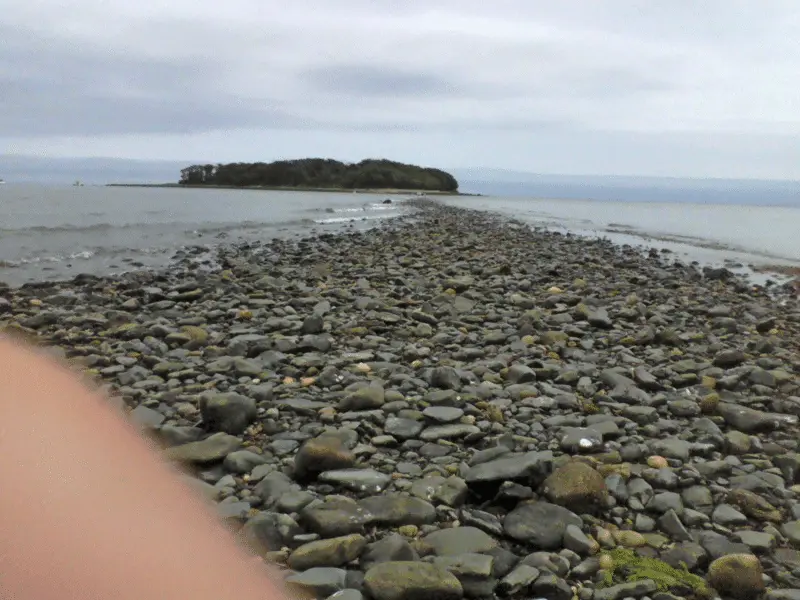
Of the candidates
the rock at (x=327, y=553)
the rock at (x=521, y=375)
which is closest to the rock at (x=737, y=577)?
the rock at (x=327, y=553)

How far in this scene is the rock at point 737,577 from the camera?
2.77 metres

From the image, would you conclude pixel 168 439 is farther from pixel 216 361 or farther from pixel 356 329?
pixel 356 329

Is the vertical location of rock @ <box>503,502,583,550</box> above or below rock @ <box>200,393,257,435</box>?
below

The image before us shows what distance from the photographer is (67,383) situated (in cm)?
498

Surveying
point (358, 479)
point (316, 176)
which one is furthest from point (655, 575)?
point (316, 176)

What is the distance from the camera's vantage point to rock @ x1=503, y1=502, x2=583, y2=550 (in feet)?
10.1

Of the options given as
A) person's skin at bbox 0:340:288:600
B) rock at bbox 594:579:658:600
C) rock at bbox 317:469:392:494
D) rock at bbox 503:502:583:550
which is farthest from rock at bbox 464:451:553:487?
person's skin at bbox 0:340:288:600

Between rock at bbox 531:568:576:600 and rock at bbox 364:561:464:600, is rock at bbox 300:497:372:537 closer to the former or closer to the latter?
rock at bbox 364:561:464:600

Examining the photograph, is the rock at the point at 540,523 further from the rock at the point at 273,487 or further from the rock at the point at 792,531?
the rock at the point at 273,487

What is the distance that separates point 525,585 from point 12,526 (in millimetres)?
2135

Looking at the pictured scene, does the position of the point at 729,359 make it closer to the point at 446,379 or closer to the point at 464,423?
the point at 446,379

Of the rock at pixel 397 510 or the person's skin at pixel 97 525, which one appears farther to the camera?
the rock at pixel 397 510

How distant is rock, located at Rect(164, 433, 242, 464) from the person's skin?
0.12 meters

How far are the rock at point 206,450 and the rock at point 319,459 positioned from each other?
0.51 meters
